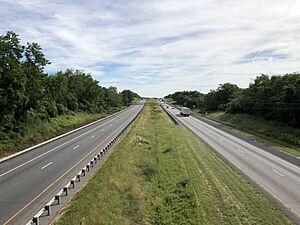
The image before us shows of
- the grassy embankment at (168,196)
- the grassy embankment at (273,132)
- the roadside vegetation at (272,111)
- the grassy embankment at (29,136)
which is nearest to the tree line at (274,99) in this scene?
the roadside vegetation at (272,111)

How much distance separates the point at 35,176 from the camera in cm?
2195

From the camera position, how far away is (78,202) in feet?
52.1

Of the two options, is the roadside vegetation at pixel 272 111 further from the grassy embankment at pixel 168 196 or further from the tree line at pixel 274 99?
the grassy embankment at pixel 168 196

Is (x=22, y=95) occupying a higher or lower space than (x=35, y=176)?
higher

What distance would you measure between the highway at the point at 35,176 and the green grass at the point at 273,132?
848 inches

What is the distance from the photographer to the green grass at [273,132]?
39.4m

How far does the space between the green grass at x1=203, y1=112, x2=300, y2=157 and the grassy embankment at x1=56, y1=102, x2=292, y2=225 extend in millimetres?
15050

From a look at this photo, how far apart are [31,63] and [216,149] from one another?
83.3 ft

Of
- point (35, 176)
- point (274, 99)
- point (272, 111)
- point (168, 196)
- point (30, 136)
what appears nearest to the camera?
point (168, 196)

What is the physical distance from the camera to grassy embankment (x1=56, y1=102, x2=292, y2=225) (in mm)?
14391

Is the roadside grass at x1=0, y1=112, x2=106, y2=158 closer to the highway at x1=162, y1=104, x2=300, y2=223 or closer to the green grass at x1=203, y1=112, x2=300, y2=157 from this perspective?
the highway at x1=162, y1=104, x2=300, y2=223

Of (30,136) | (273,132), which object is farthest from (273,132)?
(30,136)

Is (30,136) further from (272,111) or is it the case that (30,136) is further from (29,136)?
(272,111)

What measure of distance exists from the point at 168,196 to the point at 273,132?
37587 mm
